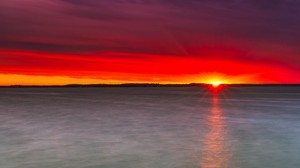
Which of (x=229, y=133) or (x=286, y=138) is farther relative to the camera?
(x=229, y=133)

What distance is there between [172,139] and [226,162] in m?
6.81

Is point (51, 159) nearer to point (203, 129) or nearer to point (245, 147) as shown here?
point (245, 147)

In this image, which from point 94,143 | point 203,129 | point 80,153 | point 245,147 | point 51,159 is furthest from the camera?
point 203,129

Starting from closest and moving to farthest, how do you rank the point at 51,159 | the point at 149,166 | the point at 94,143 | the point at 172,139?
1. the point at 149,166
2. the point at 51,159
3. the point at 94,143
4. the point at 172,139

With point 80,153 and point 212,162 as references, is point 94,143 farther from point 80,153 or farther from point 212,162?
point 212,162

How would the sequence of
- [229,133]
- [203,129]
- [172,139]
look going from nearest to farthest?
1. [172,139]
2. [229,133]
3. [203,129]

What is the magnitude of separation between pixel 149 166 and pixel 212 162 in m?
2.43

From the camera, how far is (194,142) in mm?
21516

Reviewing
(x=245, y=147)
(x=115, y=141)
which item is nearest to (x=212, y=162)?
(x=245, y=147)

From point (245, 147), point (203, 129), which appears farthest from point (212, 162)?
point (203, 129)

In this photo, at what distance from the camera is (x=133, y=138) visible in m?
23.0

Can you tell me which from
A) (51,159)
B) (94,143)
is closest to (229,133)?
(94,143)

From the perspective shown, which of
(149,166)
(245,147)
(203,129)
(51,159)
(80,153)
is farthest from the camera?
(203,129)

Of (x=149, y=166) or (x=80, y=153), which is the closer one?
(x=149, y=166)
